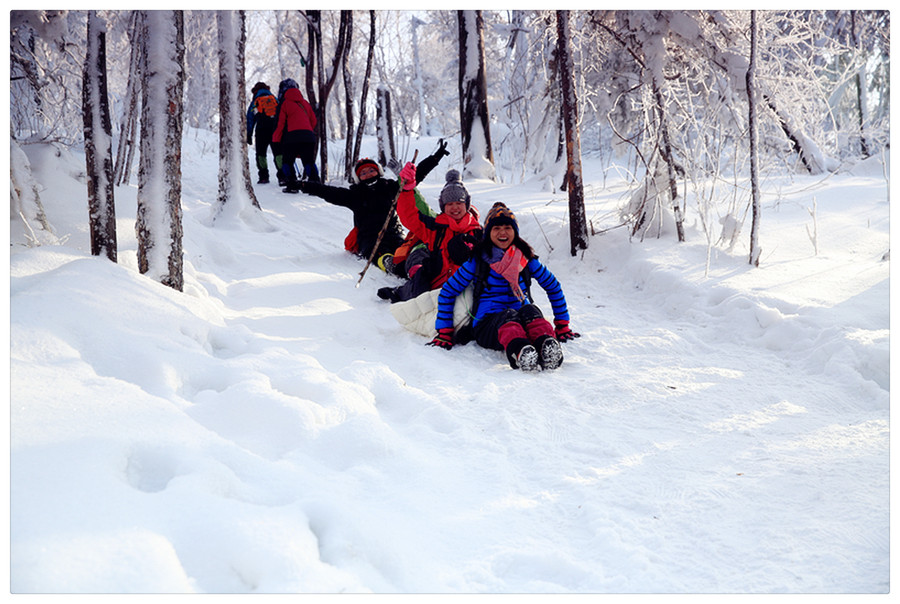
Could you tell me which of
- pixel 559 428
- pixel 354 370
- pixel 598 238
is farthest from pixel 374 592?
pixel 598 238

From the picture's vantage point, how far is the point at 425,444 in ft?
7.99

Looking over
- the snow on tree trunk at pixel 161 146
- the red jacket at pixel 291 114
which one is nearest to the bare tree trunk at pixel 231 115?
the red jacket at pixel 291 114

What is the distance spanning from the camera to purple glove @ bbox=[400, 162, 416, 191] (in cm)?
495

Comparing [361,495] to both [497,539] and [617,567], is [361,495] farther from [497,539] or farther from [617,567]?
[617,567]

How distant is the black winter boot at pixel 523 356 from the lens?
3.37 m

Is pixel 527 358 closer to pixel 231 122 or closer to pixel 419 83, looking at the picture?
pixel 231 122

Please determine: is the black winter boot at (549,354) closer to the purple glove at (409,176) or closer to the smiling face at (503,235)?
the smiling face at (503,235)

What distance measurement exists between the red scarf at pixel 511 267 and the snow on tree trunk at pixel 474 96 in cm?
677

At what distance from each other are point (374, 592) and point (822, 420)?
224 cm

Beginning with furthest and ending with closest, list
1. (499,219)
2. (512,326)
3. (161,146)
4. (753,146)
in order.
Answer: (753,146) < (499,219) < (512,326) < (161,146)

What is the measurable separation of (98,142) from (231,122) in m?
3.74

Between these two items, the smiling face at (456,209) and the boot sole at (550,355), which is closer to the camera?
the boot sole at (550,355)

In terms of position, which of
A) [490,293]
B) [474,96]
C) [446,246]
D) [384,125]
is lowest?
[490,293]

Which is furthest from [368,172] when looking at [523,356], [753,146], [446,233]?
[753,146]
